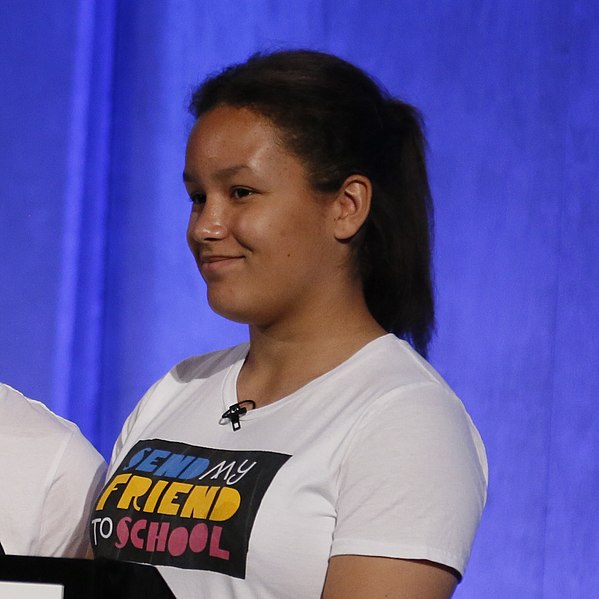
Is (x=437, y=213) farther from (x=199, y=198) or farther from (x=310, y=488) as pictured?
(x=310, y=488)

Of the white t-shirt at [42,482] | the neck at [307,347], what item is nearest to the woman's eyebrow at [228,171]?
the neck at [307,347]

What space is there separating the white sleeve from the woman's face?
22 centimetres

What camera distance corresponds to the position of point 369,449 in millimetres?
915

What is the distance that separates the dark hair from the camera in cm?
105

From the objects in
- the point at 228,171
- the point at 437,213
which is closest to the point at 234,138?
the point at 228,171

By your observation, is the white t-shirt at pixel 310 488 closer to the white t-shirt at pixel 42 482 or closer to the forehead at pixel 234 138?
the white t-shirt at pixel 42 482

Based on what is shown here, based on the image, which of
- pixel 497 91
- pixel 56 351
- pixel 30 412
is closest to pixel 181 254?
pixel 56 351

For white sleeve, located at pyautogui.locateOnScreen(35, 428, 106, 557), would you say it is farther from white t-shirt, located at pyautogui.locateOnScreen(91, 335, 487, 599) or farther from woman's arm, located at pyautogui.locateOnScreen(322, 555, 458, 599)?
woman's arm, located at pyautogui.locateOnScreen(322, 555, 458, 599)

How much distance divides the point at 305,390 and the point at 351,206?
0.55ft

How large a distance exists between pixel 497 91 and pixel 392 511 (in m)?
0.99

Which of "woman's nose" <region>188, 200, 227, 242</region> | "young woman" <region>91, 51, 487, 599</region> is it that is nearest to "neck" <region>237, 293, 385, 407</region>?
"young woman" <region>91, 51, 487, 599</region>

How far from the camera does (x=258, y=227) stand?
1.02 meters

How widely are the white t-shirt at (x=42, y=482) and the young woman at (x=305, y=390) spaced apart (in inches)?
1.8

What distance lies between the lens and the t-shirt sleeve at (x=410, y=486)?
2.88 feet
